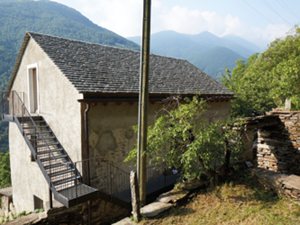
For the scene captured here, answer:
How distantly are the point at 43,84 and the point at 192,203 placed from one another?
24.1 ft

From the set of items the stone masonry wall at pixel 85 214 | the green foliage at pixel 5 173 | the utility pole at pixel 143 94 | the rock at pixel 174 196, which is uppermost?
the utility pole at pixel 143 94

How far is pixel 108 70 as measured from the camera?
9406 mm

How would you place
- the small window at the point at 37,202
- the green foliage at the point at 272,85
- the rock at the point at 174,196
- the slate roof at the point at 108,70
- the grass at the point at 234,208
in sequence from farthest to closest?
the green foliage at the point at 272,85 < the small window at the point at 37,202 < the slate roof at the point at 108,70 < the rock at the point at 174,196 < the grass at the point at 234,208

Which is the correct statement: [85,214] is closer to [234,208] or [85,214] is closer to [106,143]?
[106,143]

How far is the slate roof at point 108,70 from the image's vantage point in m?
7.96

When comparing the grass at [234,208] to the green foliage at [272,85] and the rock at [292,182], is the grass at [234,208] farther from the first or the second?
the green foliage at [272,85]

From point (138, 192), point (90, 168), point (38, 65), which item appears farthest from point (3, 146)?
point (138, 192)

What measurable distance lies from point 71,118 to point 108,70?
9.43ft

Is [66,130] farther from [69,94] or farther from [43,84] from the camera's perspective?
[43,84]

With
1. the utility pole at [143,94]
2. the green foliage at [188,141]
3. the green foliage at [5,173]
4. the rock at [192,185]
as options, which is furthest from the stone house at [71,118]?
the green foliage at [5,173]

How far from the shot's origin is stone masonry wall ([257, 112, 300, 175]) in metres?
8.79

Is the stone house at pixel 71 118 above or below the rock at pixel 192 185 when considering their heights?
above

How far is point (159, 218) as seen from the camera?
5.50 m

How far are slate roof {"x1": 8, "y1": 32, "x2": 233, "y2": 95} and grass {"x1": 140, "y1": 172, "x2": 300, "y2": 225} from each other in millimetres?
4475
